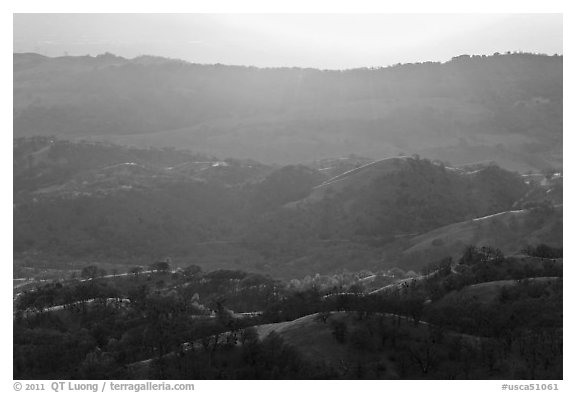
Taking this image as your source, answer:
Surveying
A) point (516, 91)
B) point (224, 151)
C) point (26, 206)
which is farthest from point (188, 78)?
point (26, 206)

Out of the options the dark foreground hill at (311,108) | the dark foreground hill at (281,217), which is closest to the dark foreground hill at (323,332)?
the dark foreground hill at (281,217)

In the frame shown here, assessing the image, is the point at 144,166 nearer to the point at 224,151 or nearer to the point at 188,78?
the point at 224,151

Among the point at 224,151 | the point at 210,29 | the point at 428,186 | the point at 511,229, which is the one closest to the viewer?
the point at 511,229

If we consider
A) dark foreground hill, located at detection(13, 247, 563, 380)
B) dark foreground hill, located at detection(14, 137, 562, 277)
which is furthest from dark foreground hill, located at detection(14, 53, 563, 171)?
dark foreground hill, located at detection(13, 247, 563, 380)

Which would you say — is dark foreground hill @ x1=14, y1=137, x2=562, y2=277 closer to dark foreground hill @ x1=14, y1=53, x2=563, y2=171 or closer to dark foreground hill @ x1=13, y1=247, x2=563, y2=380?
dark foreground hill @ x1=13, y1=247, x2=563, y2=380

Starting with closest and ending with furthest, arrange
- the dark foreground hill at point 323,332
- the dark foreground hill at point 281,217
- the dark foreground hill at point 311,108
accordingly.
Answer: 1. the dark foreground hill at point 323,332
2. the dark foreground hill at point 281,217
3. the dark foreground hill at point 311,108

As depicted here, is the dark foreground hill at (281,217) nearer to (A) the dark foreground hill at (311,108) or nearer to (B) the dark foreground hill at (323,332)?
(B) the dark foreground hill at (323,332)
